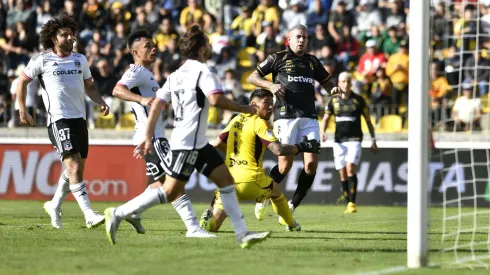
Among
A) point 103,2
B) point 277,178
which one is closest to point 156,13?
point 103,2

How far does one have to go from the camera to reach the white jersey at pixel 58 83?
40.3 ft

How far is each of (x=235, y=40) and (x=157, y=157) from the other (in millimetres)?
14329

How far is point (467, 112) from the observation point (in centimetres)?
1638

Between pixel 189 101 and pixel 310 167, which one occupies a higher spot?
pixel 189 101

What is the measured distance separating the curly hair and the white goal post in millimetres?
5322

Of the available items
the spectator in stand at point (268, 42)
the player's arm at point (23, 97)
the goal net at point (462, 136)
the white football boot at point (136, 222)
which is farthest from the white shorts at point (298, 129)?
the spectator in stand at point (268, 42)

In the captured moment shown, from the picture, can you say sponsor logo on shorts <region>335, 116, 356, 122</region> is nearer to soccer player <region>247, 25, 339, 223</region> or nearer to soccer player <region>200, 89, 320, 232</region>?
soccer player <region>247, 25, 339, 223</region>

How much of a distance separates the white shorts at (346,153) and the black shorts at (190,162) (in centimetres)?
943

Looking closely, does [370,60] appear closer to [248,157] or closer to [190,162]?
[248,157]

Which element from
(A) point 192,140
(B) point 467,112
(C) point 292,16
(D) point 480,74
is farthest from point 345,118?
(A) point 192,140

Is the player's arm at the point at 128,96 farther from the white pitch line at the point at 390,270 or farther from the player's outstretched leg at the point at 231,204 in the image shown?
the white pitch line at the point at 390,270

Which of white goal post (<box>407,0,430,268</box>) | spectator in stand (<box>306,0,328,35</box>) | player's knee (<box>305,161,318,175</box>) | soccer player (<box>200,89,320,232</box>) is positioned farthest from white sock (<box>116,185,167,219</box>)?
spectator in stand (<box>306,0,328,35</box>)

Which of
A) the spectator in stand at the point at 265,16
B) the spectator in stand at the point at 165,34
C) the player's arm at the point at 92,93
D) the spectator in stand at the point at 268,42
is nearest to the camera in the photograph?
the player's arm at the point at 92,93

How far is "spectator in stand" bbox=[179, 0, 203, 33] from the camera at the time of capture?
86.1 ft
